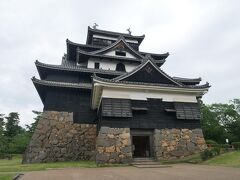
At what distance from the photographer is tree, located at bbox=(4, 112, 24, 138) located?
45.8 m

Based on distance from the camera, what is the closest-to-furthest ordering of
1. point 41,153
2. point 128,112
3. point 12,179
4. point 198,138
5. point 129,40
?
1. point 12,179
2. point 128,112
3. point 198,138
4. point 41,153
5. point 129,40

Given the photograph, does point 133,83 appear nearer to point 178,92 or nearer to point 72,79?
point 178,92

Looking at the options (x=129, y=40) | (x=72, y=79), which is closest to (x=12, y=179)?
(x=72, y=79)

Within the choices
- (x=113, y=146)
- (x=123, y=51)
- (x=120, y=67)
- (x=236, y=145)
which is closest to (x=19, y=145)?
(x=120, y=67)

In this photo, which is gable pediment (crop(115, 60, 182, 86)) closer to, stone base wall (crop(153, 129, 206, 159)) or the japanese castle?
the japanese castle

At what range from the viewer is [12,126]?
154 feet

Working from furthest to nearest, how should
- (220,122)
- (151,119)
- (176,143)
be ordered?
1. (220,122)
2. (151,119)
3. (176,143)

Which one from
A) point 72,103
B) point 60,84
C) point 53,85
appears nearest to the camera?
point 53,85

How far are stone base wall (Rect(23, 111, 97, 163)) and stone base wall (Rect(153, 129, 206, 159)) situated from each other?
6308 millimetres

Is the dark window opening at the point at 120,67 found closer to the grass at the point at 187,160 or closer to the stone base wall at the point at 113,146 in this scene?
the stone base wall at the point at 113,146

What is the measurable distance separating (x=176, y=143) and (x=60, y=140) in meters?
9.00

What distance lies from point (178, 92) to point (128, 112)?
397 cm

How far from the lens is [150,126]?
1377cm

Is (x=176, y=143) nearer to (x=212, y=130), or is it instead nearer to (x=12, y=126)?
(x=212, y=130)
